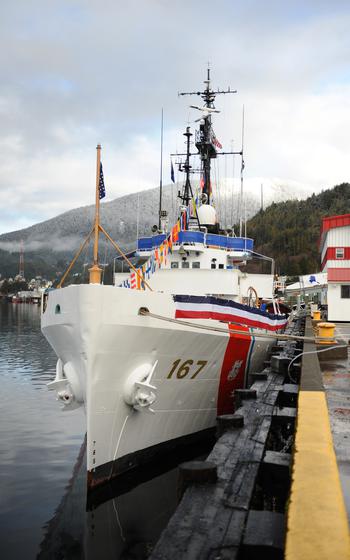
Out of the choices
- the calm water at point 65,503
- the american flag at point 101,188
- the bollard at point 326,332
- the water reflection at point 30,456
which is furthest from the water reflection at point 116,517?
the bollard at point 326,332

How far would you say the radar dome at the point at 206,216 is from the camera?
63.9 ft

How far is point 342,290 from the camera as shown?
31359 millimetres

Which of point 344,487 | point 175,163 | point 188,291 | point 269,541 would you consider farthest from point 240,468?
point 175,163

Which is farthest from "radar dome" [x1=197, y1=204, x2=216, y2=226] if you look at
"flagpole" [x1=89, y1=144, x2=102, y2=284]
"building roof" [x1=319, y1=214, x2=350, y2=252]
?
"building roof" [x1=319, y1=214, x2=350, y2=252]

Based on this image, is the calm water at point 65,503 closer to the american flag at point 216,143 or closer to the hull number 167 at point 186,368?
the hull number 167 at point 186,368

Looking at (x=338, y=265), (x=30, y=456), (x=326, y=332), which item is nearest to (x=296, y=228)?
(x=338, y=265)

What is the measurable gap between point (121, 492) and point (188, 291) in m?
6.84

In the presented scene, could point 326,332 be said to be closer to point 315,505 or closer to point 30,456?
point 30,456

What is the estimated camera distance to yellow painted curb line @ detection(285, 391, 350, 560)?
3318 millimetres

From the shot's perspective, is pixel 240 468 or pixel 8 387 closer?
pixel 240 468

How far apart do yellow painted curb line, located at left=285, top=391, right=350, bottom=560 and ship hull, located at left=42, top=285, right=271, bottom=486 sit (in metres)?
3.68

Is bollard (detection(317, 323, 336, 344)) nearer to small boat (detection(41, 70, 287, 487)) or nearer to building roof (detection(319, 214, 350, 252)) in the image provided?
small boat (detection(41, 70, 287, 487))

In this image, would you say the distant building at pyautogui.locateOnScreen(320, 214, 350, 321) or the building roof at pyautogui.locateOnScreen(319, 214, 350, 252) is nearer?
the distant building at pyautogui.locateOnScreen(320, 214, 350, 321)

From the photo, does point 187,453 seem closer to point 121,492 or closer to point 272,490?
point 121,492
